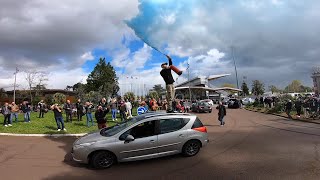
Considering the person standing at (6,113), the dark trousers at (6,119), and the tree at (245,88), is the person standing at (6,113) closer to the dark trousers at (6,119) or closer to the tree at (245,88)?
the dark trousers at (6,119)

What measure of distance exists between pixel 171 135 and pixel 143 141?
1007 mm

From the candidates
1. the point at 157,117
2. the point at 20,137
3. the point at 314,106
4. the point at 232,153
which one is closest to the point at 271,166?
the point at 232,153

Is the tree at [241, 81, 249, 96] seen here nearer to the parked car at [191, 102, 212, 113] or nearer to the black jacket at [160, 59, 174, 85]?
the parked car at [191, 102, 212, 113]

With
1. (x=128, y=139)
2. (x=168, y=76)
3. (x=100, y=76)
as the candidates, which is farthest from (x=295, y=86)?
(x=128, y=139)

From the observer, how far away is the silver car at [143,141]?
9.95 metres

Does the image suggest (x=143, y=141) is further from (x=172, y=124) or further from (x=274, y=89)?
(x=274, y=89)

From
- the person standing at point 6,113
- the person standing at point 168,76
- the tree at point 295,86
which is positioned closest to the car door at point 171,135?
the person standing at point 168,76

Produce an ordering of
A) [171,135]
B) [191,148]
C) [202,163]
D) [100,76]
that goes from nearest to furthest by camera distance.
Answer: [202,163]
[171,135]
[191,148]
[100,76]

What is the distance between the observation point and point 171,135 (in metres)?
10.7

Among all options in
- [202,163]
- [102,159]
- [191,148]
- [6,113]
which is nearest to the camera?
[102,159]

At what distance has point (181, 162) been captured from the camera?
1032cm

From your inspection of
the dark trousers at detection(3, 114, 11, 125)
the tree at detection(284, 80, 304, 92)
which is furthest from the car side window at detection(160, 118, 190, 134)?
the tree at detection(284, 80, 304, 92)

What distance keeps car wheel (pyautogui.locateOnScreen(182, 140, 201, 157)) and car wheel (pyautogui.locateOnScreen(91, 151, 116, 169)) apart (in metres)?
2.44

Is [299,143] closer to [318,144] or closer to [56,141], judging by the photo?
[318,144]
